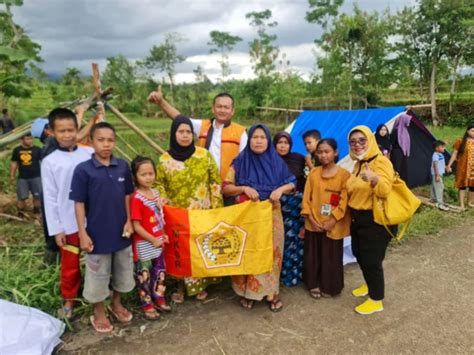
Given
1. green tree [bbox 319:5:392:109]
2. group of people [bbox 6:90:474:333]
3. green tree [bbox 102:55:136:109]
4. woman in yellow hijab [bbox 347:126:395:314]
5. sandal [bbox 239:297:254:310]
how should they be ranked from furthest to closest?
green tree [bbox 102:55:136:109] → green tree [bbox 319:5:392:109] → sandal [bbox 239:297:254:310] → woman in yellow hijab [bbox 347:126:395:314] → group of people [bbox 6:90:474:333]

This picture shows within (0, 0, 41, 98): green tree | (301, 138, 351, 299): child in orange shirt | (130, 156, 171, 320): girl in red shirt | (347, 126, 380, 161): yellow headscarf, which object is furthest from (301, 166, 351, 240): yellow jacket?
(0, 0, 41, 98): green tree

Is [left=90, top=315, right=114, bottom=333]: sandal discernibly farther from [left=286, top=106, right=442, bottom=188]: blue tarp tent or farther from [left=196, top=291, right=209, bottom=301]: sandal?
[left=286, top=106, right=442, bottom=188]: blue tarp tent

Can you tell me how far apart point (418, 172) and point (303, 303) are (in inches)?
225

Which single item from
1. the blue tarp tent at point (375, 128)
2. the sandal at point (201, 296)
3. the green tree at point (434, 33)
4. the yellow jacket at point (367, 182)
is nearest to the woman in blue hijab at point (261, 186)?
the sandal at point (201, 296)

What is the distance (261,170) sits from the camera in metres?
2.77

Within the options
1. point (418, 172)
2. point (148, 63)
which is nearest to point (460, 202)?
point (418, 172)

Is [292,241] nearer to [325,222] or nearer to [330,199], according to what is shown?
[325,222]

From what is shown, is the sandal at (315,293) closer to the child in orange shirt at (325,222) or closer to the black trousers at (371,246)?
the child in orange shirt at (325,222)

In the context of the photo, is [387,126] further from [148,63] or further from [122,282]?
[148,63]

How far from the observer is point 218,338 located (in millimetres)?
2541

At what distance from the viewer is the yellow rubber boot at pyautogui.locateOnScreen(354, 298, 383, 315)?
2818 millimetres

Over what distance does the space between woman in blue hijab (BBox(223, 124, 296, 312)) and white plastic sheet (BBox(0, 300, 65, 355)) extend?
1.37 meters

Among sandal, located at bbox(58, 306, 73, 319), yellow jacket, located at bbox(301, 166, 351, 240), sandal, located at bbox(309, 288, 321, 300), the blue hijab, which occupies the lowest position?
sandal, located at bbox(309, 288, 321, 300)

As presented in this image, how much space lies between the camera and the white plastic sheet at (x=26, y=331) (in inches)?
80.0
